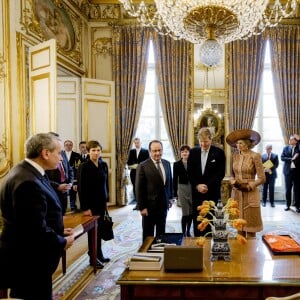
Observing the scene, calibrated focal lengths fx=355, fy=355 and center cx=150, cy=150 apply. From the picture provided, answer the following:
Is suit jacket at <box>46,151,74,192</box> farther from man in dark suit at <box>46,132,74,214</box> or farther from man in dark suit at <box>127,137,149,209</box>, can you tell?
man in dark suit at <box>127,137,149,209</box>

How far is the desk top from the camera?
6.77 ft

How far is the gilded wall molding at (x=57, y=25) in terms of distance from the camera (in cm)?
540

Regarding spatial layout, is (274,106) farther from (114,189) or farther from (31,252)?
(31,252)

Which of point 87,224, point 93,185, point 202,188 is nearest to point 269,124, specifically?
point 202,188

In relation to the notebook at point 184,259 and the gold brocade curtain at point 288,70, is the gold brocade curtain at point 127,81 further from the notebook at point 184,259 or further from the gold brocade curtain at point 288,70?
the notebook at point 184,259

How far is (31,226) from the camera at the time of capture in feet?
5.87

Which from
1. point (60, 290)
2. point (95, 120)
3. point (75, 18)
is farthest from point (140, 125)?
point (60, 290)

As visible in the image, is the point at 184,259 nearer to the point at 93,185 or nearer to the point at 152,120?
the point at 93,185

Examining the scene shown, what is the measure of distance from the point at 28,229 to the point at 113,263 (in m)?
2.47

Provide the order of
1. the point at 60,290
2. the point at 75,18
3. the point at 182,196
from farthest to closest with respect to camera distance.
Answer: the point at 75,18 → the point at 182,196 → the point at 60,290

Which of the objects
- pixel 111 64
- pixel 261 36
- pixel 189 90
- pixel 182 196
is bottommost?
pixel 182 196

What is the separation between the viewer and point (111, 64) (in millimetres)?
8242

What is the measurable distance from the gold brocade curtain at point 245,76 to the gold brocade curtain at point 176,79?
1022 millimetres

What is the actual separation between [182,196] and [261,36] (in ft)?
16.4
